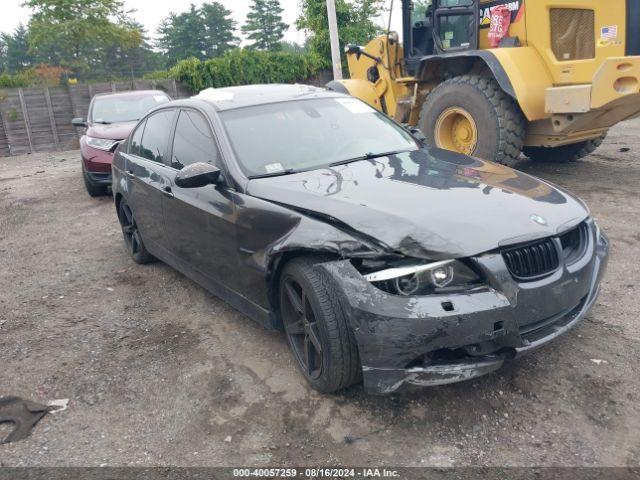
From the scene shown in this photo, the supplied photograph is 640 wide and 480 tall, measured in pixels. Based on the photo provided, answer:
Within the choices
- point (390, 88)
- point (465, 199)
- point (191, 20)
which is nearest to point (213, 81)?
point (390, 88)

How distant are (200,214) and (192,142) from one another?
2.04 feet

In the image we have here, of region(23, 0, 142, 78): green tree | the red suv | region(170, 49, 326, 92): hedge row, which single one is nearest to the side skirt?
the red suv

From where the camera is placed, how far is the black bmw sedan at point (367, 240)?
2.58 metres

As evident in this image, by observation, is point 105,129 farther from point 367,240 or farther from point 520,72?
point 367,240

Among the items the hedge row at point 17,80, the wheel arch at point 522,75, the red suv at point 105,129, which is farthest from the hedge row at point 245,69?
the wheel arch at point 522,75

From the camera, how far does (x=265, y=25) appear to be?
66812 mm

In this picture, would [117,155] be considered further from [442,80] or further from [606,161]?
[606,161]

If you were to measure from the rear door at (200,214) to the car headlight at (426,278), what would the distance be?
124cm

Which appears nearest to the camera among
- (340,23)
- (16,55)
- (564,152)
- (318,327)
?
(318,327)

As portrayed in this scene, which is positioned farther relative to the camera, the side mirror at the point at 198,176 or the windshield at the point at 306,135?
the windshield at the point at 306,135

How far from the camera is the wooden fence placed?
1766cm

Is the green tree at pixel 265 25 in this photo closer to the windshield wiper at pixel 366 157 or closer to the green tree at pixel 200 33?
the green tree at pixel 200 33

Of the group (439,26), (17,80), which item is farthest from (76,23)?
(439,26)

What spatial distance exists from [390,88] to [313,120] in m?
5.17
